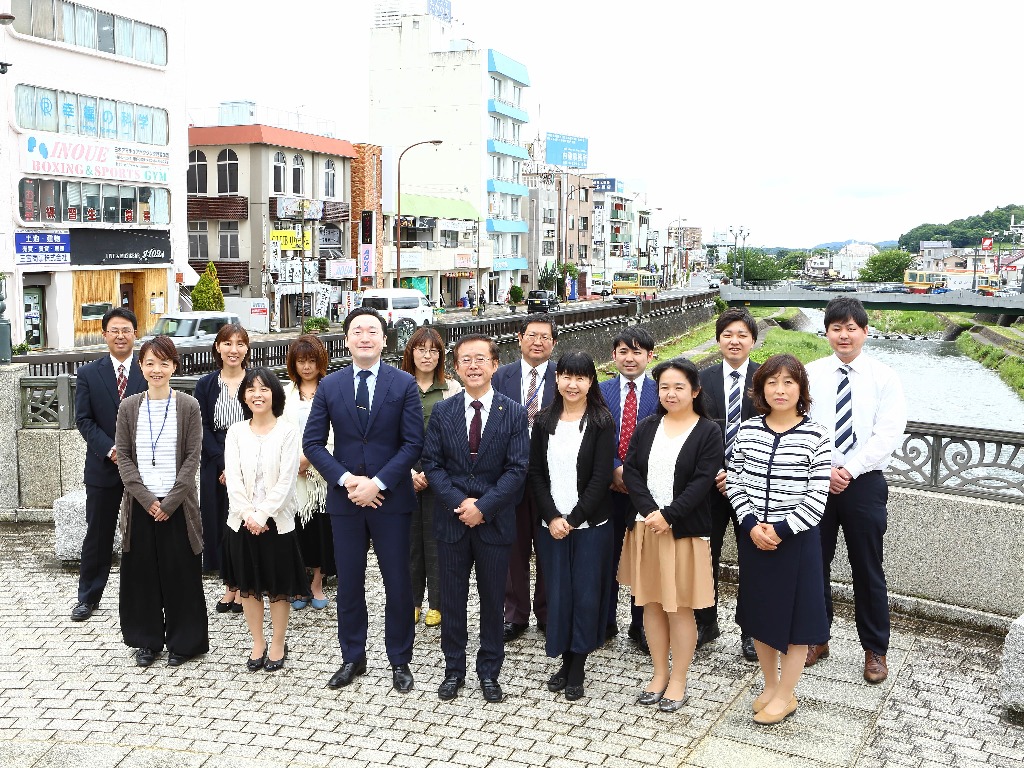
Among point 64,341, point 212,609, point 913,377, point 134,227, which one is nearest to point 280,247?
point 134,227

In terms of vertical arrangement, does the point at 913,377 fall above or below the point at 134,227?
below

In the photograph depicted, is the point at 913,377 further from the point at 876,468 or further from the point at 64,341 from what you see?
the point at 876,468

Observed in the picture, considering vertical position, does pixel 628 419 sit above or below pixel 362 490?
above

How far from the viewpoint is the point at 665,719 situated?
15.7 feet

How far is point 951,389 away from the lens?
40969 millimetres

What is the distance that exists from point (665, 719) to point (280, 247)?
37535 millimetres

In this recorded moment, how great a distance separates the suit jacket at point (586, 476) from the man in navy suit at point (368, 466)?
2.14 feet

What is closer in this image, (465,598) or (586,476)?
(586,476)

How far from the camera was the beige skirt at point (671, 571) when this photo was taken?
487 cm

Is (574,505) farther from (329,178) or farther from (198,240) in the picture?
(329,178)

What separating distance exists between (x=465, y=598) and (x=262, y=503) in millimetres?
1242

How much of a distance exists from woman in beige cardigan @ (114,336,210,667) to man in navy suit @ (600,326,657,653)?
2416 millimetres

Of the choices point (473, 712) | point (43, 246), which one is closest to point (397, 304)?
point (43, 246)

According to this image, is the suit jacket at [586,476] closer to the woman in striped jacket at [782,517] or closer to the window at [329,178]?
the woman in striped jacket at [782,517]
